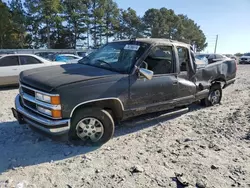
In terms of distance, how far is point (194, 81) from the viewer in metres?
5.45

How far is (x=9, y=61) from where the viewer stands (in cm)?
866

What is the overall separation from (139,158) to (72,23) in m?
42.7

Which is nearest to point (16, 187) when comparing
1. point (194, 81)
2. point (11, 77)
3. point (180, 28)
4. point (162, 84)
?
point (162, 84)

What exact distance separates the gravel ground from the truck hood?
1124mm

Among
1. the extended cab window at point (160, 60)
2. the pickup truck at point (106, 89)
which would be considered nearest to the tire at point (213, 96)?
the pickup truck at point (106, 89)

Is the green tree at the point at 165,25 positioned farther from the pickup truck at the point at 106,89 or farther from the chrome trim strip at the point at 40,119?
the chrome trim strip at the point at 40,119

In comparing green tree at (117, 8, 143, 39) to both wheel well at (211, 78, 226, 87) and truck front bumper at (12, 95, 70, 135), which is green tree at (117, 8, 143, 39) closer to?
wheel well at (211, 78, 226, 87)

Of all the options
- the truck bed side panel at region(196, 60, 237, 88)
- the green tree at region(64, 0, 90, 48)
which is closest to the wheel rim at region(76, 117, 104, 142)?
the truck bed side panel at region(196, 60, 237, 88)

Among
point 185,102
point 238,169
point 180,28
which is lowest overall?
point 238,169

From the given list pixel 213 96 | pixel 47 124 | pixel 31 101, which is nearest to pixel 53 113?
pixel 47 124

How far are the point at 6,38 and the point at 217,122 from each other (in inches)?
1528

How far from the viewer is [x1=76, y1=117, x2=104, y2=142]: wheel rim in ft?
12.5

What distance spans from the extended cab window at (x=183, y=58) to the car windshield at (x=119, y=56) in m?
1.02

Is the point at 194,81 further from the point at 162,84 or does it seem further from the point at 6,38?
the point at 6,38
